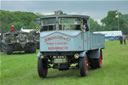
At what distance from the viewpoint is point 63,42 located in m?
12.3

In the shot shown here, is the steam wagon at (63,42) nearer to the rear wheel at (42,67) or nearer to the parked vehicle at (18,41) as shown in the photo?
the rear wheel at (42,67)

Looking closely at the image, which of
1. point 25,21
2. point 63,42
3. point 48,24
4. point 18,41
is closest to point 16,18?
point 25,21

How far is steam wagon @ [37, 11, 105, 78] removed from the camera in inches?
486

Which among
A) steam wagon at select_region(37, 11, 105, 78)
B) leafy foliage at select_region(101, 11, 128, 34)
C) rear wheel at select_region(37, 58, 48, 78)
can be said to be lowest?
rear wheel at select_region(37, 58, 48, 78)

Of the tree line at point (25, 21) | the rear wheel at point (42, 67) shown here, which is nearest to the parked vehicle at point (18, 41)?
the rear wheel at point (42, 67)

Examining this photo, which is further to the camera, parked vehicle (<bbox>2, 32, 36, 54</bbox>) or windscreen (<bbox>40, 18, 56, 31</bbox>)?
parked vehicle (<bbox>2, 32, 36, 54</bbox>)

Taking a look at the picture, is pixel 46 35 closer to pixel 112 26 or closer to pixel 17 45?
pixel 17 45

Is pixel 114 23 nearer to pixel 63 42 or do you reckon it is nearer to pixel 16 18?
pixel 16 18

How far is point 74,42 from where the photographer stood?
486 inches

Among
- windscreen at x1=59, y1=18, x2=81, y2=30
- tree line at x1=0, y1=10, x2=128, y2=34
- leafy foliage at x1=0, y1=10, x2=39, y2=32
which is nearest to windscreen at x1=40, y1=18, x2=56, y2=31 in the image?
windscreen at x1=59, y1=18, x2=81, y2=30

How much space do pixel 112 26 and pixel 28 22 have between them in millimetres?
40246

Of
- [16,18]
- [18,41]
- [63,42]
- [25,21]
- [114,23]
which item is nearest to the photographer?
[63,42]

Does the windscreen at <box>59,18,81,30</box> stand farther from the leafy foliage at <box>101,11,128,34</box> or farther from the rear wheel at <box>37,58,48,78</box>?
the leafy foliage at <box>101,11,128,34</box>

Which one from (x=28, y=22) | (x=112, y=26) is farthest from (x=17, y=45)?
(x=112, y=26)
